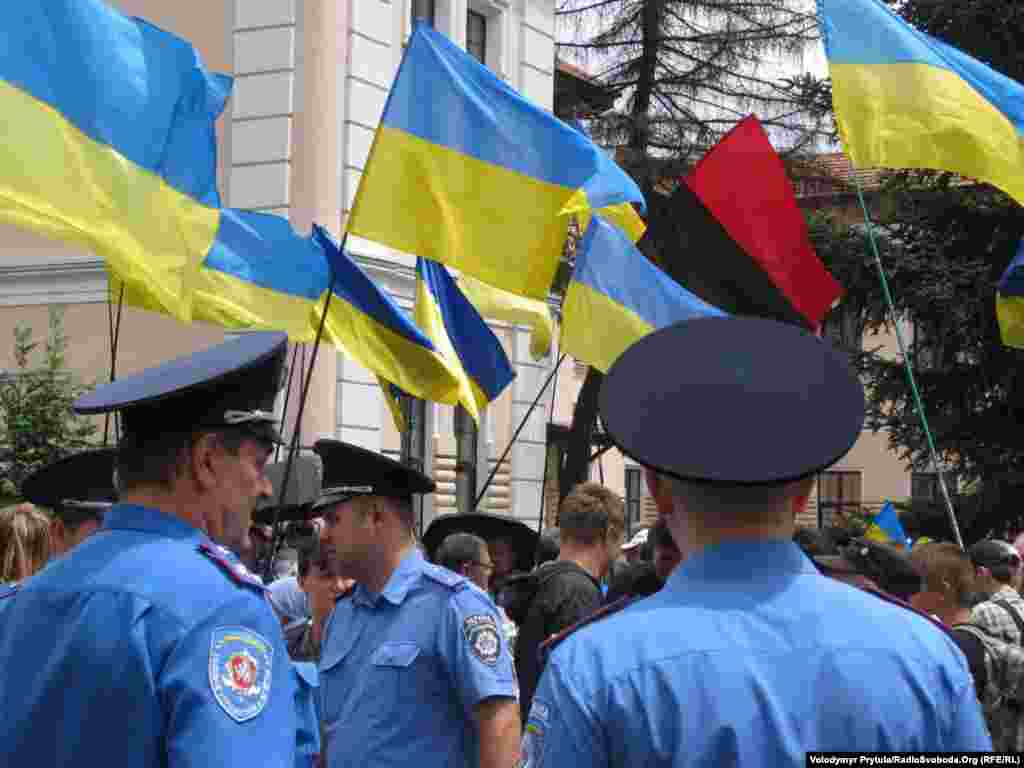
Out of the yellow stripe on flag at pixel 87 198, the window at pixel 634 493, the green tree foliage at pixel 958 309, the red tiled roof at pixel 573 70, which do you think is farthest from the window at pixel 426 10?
the yellow stripe on flag at pixel 87 198

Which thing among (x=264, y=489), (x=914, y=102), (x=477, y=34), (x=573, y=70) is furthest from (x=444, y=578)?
(x=573, y=70)

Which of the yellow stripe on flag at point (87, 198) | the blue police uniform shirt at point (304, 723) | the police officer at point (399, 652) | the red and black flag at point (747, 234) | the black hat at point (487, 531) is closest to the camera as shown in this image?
the blue police uniform shirt at point (304, 723)

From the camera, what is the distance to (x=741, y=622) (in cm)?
244

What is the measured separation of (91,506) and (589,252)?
14.0ft

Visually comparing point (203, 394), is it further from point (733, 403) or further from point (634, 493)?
point (634, 493)

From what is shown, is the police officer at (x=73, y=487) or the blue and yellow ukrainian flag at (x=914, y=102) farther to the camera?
the blue and yellow ukrainian flag at (x=914, y=102)

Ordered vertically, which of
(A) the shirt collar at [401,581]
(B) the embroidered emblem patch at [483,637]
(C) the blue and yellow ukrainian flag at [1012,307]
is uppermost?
(C) the blue and yellow ukrainian flag at [1012,307]

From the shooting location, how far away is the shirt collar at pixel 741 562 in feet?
8.27

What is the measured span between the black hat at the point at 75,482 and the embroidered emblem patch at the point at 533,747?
3834 mm

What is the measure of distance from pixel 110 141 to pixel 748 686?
4.33m

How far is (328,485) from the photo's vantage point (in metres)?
5.48

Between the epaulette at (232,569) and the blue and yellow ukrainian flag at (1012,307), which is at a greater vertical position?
the blue and yellow ukrainian flag at (1012,307)

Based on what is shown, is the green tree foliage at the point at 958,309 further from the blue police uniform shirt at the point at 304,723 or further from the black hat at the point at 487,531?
the blue police uniform shirt at the point at 304,723

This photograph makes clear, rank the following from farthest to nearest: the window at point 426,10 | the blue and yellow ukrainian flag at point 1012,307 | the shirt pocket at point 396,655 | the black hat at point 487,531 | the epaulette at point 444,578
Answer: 1. the window at point 426,10
2. the black hat at point 487,531
3. the blue and yellow ukrainian flag at point 1012,307
4. the epaulette at point 444,578
5. the shirt pocket at point 396,655
